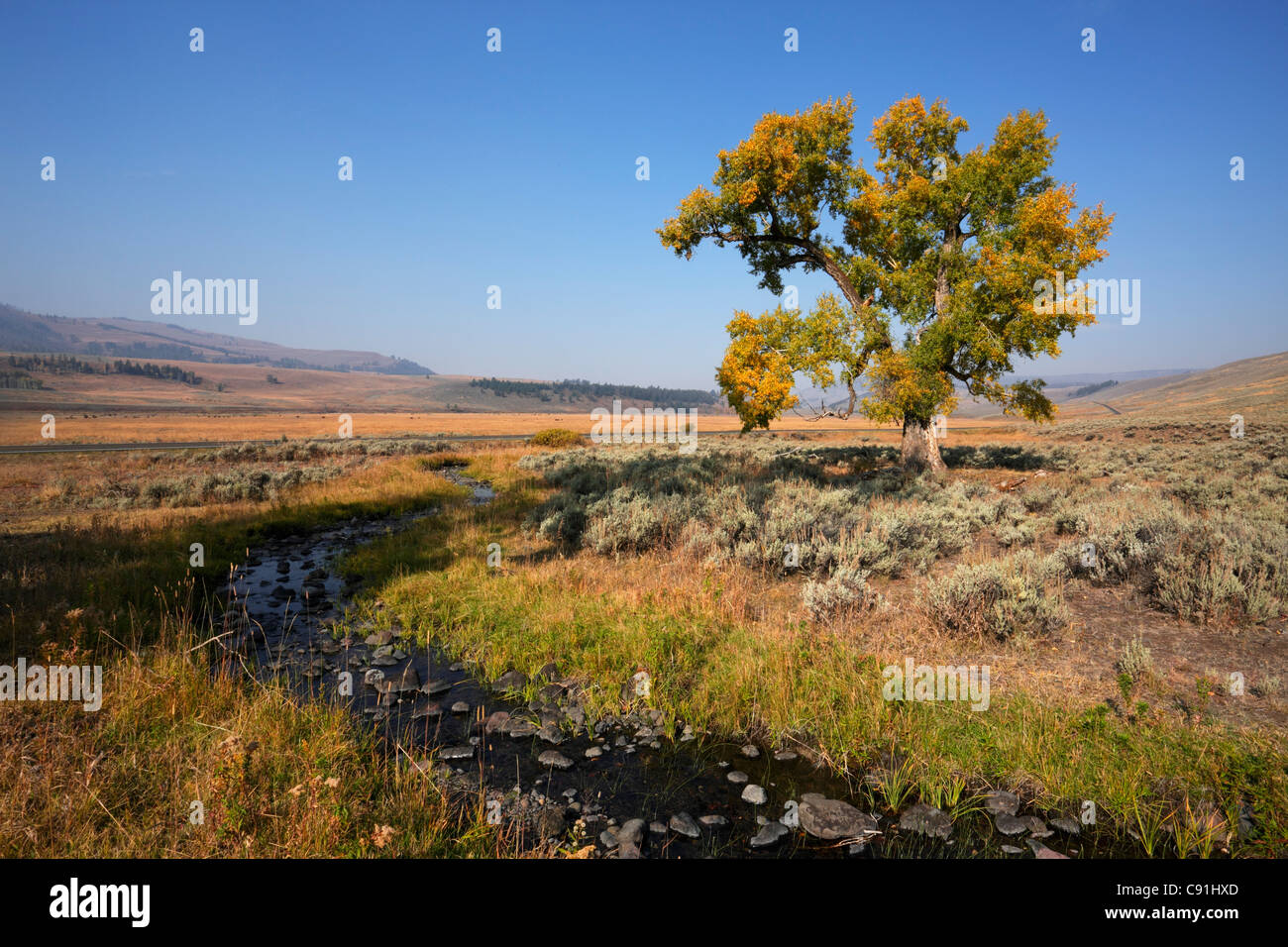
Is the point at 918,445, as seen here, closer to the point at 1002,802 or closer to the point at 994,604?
the point at 994,604

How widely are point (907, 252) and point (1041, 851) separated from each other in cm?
2112

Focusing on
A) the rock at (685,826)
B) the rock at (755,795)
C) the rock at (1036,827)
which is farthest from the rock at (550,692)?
the rock at (1036,827)

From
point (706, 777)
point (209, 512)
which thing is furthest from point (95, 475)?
point (706, 777)

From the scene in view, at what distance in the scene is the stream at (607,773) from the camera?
4.02 meters

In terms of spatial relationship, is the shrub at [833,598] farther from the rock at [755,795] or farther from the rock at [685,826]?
the rock at [685,826]

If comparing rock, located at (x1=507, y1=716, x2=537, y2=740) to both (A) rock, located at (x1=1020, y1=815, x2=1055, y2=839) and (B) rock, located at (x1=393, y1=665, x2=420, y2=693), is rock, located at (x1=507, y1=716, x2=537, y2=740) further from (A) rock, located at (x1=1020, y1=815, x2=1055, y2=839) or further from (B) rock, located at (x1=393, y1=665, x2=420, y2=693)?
(A) rock, located at (x1=1020, y1=815, x2=1055, y2=839)

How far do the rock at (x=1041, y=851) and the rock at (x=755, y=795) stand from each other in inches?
73.9

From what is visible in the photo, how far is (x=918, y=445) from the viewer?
20.9 m

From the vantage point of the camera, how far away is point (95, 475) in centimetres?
2584

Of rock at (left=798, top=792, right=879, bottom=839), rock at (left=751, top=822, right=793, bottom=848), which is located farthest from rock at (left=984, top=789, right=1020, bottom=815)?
rock at (left=751, top=822, right=793, bottom=848)

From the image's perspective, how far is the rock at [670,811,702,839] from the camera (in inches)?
162

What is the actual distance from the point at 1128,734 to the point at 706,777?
12.1 feet

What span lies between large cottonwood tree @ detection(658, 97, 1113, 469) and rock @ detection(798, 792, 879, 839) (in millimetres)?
15050
